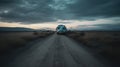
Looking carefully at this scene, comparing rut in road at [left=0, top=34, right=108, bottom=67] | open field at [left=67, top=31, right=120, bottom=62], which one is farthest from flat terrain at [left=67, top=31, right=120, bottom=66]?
rut in road at [left=0, top=34, right=108, bottom=67]

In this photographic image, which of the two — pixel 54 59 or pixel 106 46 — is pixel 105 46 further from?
pixel 54 59

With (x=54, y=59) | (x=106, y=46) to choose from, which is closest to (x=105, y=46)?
(x=106, y=46)

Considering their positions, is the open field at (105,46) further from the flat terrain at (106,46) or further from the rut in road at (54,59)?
the rut in road at (54,59)

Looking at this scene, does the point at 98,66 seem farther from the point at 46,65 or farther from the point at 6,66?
the point at 6,66

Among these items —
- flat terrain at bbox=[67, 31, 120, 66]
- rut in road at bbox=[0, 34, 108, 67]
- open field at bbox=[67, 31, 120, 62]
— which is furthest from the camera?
open field at bbox=[67, 31, 120, 62]

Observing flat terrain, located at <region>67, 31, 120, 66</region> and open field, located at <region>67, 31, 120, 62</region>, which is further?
open field, located at <region>67, 31, 120, 62</region>

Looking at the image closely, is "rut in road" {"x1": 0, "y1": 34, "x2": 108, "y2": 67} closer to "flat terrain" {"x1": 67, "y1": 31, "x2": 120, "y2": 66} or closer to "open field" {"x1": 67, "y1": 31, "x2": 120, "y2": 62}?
"flat terrain" {"x1": 67, "y1": 31, "x2": 120, "y2": 66}

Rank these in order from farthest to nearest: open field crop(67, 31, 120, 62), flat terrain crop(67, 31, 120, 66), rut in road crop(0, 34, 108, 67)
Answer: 1. open field crop(67, 31, 120, 62)
2. flat terrain crop(67, 31, 120, 66)
3. rut in road crop(0, 34, 108, 67)

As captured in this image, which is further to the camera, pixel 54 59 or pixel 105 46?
pixel 105 46

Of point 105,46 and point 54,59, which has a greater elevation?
point 54,59

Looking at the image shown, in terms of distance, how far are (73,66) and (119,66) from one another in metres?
2.48

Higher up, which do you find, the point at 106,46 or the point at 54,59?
the point at 54,59

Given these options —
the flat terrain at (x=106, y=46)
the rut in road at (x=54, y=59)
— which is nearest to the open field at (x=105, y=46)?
the flat terrain at (x=106, y=46)

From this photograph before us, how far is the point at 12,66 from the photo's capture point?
235 inches
